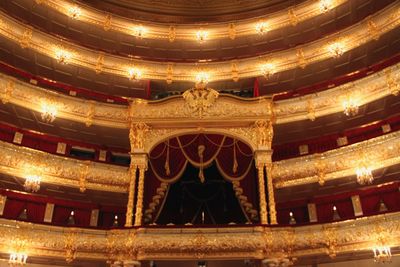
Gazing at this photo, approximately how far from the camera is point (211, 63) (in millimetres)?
19250

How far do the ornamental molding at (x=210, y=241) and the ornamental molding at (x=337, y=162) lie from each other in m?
2.50

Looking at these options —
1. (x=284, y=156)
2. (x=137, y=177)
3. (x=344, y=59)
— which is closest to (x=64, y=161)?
(x=137, y=177)

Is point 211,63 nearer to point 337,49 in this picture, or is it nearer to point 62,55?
point 337,49

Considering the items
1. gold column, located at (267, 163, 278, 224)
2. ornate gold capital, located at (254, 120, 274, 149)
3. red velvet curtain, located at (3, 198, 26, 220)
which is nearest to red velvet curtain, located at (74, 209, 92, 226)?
red velvet curtain, located at (3, 198, 26, 220)

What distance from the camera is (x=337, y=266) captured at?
13.8 m

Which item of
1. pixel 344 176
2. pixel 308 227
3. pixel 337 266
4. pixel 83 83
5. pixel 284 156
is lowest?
pixel 337 266

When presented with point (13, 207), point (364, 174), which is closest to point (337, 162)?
point (364, 174)

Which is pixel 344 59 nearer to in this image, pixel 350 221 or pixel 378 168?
pixel 378 168

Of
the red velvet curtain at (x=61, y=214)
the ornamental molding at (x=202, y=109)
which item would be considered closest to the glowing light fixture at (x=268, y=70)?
the ornamental molding at (x=202, y=109)

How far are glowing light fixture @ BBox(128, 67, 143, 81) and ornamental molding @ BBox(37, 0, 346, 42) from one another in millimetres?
2213

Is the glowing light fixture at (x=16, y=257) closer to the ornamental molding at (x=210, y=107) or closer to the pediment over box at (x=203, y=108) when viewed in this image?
the ornamental molding at (x=210, y=107)

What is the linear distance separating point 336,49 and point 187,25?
8133 mm

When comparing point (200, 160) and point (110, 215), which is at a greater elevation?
point (200, 160)

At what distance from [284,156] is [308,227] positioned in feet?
15.8
